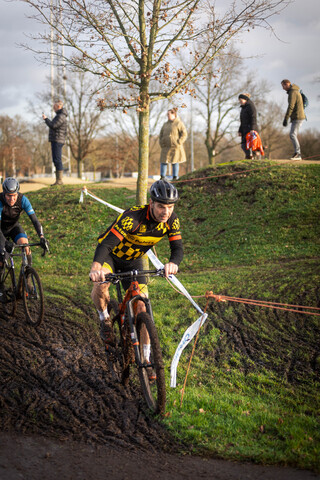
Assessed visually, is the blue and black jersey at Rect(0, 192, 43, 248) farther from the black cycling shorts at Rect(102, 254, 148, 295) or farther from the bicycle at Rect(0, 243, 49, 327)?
the black cycling shorts at Rect(102, 254, 148, 295)

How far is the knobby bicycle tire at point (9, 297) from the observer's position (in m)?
7.58

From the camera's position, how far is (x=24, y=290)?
24.2ft

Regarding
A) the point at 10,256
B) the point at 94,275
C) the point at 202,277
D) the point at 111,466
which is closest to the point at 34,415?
the point at 111,466

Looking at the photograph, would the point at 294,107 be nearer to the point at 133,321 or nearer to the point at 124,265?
the point at 124,265

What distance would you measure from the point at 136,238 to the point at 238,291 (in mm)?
3754

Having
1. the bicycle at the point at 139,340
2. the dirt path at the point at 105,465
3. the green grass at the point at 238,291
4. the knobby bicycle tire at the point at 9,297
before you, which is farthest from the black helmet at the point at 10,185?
the dirt path at the point at 105,465

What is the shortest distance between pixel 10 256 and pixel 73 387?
3.38m

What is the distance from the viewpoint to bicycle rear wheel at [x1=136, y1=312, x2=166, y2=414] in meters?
4.35

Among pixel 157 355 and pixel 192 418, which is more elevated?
pixel 157 355

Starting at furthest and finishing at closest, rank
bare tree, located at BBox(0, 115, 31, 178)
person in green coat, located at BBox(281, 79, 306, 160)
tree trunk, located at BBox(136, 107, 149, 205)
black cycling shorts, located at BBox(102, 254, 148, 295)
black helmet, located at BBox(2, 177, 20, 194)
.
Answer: bare tree, located at BBox(0, 115, 31, 178)
person in green coat, located at BBox(281, 79, 306, 160)
tree trunk, located at BBox(136, 107, 149, 205)
black helmet, located at BBox(2, 177, 20, 194)
black cycling shorts, located at BBox(102, 254, 148, 295)

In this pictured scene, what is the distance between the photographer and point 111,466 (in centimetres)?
369

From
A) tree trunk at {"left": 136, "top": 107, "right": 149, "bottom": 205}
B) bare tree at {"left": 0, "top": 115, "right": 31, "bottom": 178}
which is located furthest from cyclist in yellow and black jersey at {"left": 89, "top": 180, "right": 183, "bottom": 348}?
bare tree at {"left": 0, "top": 115, "right": 31, "bottom": 178}

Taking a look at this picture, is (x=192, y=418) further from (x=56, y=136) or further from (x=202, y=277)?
(x=56, y=136)

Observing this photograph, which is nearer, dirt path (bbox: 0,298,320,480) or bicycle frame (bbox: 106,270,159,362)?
dirt path (bbox: 0,298,320,480)
